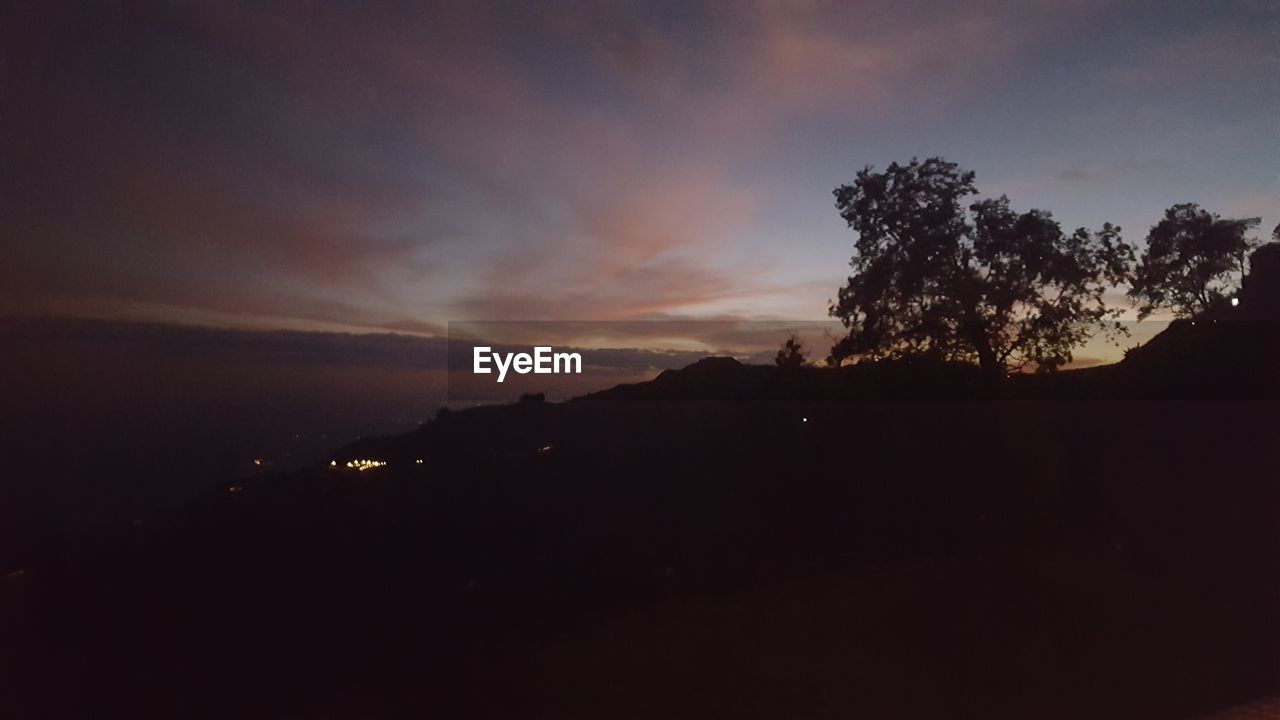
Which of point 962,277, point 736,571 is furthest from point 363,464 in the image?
point 962,277

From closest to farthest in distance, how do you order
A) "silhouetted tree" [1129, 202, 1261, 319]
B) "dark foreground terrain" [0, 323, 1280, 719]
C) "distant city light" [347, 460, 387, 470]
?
"dark foreground terrain" [0, 323, 1280, 719] < "distant city light" [347, 460, 387, 470] < "silhouetted tree" [1129, 202, 1261, 319]

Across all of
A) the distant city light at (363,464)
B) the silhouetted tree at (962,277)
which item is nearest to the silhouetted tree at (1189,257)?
the silhouetted tree at (962,277)

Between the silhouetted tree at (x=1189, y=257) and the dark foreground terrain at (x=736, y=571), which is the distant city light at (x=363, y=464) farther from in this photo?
the silhouetted tree at (x=1189, y=257)

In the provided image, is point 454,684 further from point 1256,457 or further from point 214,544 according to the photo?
point 1256,457

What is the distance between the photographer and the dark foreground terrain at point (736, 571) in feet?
19.4

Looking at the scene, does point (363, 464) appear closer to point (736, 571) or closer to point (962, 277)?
point (736, 571)

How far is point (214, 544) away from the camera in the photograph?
23.7 ft

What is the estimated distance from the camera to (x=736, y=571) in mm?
8828

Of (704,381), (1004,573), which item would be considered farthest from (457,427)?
(1004,573)

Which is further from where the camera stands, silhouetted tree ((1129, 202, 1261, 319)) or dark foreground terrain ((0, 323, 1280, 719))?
silhouetted tree ((1129, 202, 1261, 319))

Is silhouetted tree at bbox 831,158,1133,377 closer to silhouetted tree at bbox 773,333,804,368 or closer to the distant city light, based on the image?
silhouetted tree at bbox 773,333,804,368

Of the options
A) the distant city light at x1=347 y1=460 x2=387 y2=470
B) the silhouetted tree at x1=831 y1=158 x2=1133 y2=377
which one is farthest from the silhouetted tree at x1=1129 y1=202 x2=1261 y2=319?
the distant city light at x1=347 y1=460 x2=387 y2=470

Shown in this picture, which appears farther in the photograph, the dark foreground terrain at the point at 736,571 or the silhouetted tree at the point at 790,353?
the silhouetted tree at the point at 790,353

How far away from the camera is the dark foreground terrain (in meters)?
5.91
